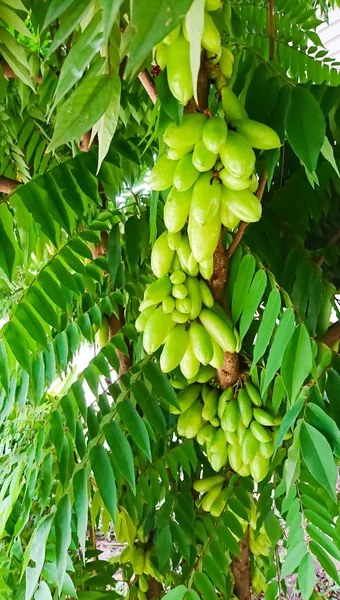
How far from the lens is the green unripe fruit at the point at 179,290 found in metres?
0.59

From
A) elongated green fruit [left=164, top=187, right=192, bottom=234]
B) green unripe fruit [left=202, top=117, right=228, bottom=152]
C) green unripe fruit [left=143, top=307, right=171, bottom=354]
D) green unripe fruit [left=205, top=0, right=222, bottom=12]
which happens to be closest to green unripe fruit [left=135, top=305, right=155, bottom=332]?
green unripe fruit [left=143, top=307, right=171, bottom=354]

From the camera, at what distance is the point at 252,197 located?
1.68 feet

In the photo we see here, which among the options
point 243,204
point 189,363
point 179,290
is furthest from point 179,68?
point 189,363

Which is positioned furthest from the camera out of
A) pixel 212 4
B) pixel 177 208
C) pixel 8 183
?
pixel 8 183

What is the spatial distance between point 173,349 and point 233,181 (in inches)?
8.9

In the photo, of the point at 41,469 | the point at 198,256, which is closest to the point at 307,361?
the point at 198,256

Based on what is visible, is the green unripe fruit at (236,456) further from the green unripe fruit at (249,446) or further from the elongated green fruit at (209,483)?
the elongated green fruit at (209,483)

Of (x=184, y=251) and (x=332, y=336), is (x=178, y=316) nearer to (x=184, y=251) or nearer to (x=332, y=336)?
(x=184, y=251)

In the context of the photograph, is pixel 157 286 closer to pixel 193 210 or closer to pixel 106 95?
pixel 193 210

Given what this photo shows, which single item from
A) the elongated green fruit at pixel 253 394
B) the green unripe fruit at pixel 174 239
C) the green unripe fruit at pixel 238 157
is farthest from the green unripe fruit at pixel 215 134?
the elongated green fruit at pixel 253 394

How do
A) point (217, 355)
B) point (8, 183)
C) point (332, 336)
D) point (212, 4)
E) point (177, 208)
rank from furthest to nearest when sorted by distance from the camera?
1. point (8, 183)
2. point (332, 336)
3. point (217, 355)
4. point (177, 208)
5. point (212, 4)

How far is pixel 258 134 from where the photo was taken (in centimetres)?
49

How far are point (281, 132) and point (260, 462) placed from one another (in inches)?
17.6

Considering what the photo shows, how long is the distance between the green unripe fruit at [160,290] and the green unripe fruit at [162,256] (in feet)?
0.04
